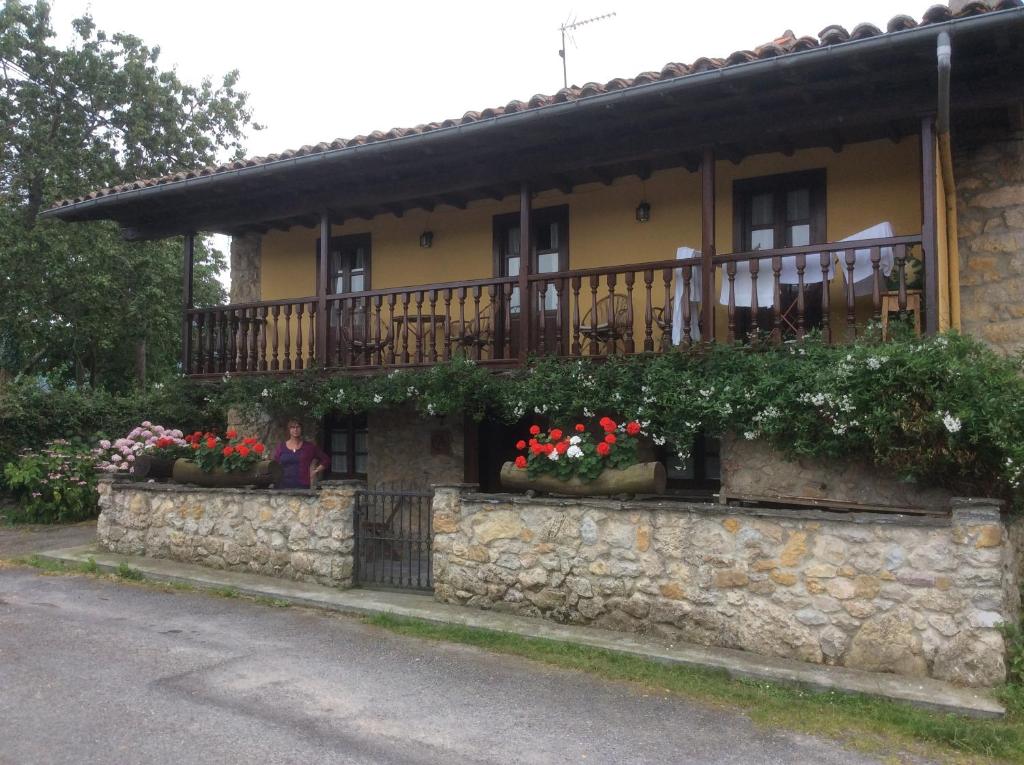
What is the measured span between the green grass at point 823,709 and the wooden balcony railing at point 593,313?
110 inches

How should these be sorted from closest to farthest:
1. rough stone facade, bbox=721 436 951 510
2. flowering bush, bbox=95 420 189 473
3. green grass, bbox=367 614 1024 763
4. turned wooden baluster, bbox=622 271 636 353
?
green grass, bbox=367 614 1024 763 → rough stone facade, bbox=721 436 951 510 → turned wooden baluster, bbox=622 271 636 353 → flowering bush, bbox=95 420 189 473

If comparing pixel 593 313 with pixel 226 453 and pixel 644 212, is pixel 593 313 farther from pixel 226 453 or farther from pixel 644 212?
pixel 226 453

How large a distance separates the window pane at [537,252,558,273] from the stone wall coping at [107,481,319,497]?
371 cm

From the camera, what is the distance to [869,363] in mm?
5820

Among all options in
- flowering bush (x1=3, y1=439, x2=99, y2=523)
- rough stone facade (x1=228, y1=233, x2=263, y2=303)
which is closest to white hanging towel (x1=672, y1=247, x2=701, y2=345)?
rough stone facade (x1=228, y1=233, x2=263, y2=303)

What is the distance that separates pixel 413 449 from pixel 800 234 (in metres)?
4.94

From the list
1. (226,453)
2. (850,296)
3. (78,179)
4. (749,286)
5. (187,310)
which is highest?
(78,179)

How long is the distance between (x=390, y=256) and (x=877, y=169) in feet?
19.2

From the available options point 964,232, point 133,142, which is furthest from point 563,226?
point 133,142

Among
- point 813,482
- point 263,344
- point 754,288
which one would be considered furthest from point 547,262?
point 813,482

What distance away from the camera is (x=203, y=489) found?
8867 mm

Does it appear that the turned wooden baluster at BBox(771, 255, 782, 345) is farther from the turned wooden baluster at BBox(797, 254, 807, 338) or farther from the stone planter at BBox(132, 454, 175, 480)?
the stone planter at BBox(132, 454, 175, 480)

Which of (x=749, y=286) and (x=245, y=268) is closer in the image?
(x=749, y=286)

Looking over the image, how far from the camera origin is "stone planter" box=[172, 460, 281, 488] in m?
8.68
